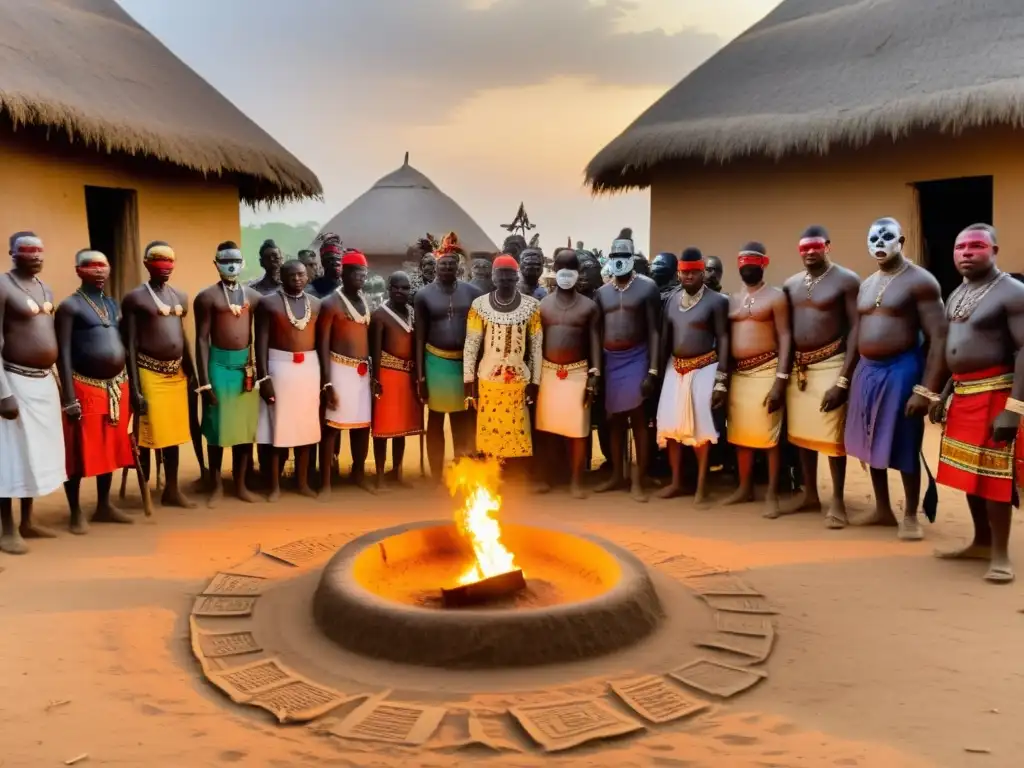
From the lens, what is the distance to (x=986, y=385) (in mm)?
4449

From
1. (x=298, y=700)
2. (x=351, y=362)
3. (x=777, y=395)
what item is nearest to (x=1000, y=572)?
(x=777, y=395)

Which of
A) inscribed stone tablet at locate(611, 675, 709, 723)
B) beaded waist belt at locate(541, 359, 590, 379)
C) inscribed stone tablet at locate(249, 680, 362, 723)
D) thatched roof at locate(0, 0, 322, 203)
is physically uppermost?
thatched roof at locate(0, 0, 322, 203)

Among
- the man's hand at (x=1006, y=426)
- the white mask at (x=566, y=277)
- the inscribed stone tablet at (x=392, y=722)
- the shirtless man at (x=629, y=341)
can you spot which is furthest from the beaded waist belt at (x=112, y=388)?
the man's hand at (x=1006, y=426)

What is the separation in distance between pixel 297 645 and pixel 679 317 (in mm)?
3575

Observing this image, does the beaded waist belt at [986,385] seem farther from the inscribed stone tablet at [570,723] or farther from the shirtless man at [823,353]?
the inscribed stone tablet at [570,723]

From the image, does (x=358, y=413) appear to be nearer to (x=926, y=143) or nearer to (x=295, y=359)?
(x=295, y=359)

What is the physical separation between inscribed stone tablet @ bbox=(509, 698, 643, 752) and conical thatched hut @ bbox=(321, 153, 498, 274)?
17217 mm

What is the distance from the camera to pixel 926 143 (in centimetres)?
945

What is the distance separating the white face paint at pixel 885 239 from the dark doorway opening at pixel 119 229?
825cm

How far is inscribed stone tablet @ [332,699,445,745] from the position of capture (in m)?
2.94

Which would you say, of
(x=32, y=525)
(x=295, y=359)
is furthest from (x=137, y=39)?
(x=32, y=525)

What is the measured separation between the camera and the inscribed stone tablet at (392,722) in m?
2.94

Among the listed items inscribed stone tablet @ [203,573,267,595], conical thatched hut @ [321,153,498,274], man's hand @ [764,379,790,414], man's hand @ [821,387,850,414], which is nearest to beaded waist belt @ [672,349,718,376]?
man's hand @ [764,379,790,414]

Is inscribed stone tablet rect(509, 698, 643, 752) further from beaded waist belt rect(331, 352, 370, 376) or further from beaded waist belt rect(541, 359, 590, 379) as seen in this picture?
beaded waist belt rect(331, 352, 370, 376)
